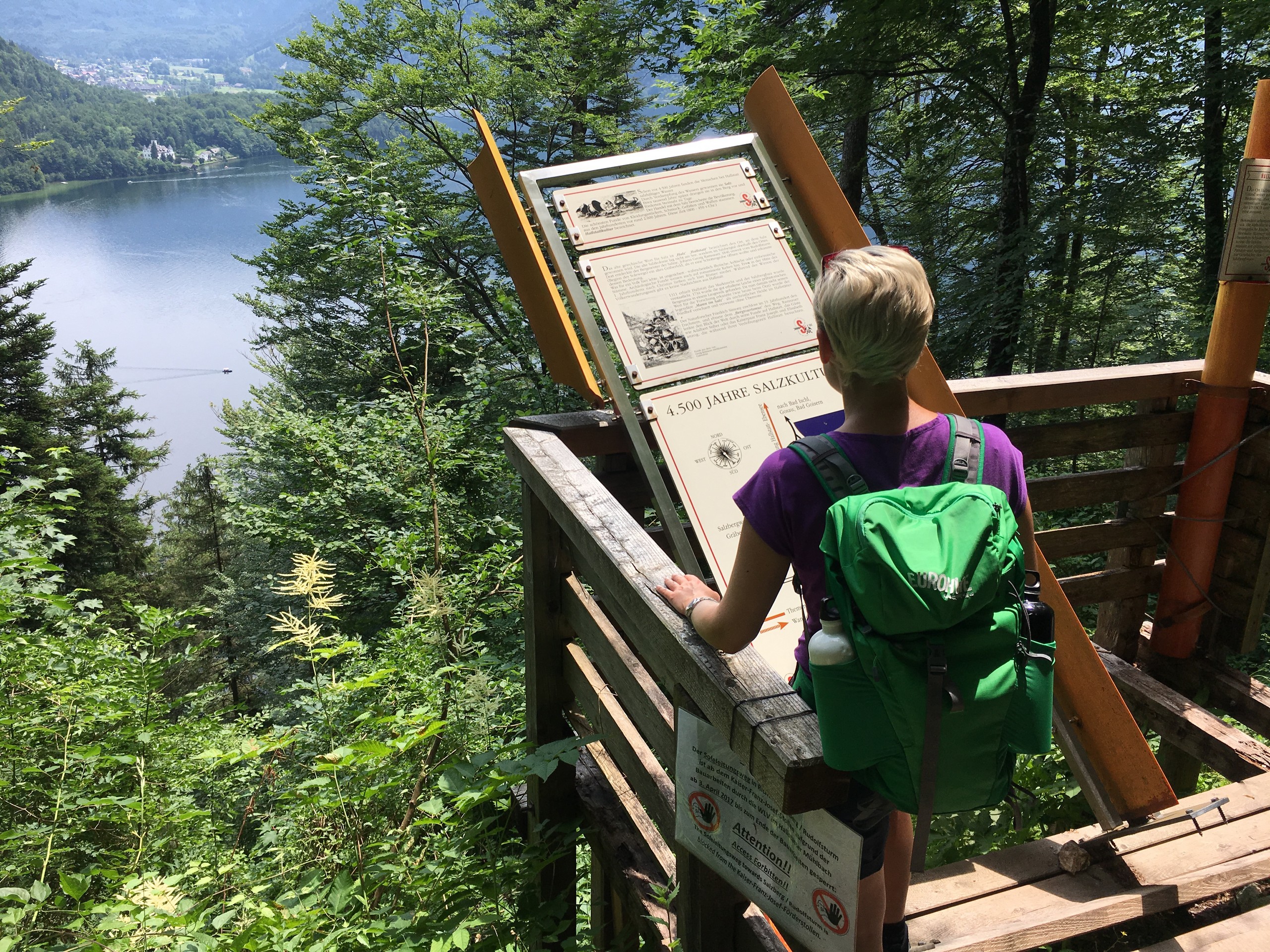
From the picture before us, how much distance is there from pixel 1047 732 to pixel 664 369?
1.59 m

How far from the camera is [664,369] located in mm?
2475

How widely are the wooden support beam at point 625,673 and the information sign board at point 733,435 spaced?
0.38 m

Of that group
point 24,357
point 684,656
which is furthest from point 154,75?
point 684,656

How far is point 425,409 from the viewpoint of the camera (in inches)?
334

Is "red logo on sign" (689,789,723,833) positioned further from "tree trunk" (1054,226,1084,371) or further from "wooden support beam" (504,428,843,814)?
"tree trunk" (1054,226,1084,371)

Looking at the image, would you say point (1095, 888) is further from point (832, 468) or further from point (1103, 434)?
point (1103, 434)

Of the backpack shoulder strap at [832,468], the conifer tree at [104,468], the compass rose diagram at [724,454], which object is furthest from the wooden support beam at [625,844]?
the conifer tree at [104,468]

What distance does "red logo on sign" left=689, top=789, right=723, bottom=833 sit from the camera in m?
1.32

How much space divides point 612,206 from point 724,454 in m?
0.91

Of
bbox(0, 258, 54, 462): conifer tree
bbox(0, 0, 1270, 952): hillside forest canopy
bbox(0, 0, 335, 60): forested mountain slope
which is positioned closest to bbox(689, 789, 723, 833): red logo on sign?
bbox(0, 0, 1270, 952): hillside forest canopy

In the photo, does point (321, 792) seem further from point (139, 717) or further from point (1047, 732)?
point (1047, 732)

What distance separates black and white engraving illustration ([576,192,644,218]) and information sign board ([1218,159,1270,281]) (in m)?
1.98

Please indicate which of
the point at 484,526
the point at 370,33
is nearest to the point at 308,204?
the point at 370,33

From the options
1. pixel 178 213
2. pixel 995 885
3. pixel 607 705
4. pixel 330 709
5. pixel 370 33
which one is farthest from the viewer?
pixel 178 213
